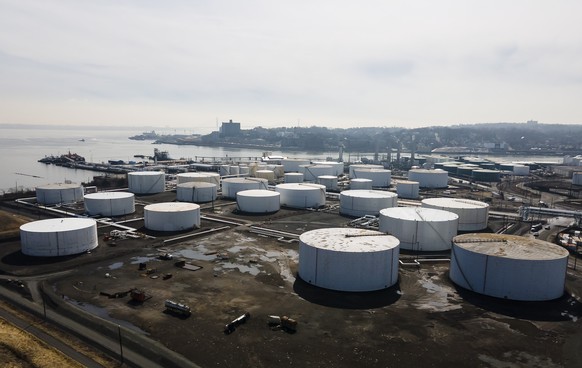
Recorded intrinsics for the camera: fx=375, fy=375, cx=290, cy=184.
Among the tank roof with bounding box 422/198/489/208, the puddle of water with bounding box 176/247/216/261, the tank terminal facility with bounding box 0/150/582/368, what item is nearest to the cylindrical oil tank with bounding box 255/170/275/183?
the tank terminal facility with bounding box 0/150/582/368

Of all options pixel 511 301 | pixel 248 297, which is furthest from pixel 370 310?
pixel 511 301

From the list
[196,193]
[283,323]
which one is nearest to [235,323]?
[283,323]

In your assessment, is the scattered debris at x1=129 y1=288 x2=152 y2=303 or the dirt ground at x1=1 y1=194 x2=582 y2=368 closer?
the dirt ground at x1=1 y1=194 x2=582 y2=368

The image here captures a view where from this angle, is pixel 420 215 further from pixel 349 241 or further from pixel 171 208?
pixel 171 208

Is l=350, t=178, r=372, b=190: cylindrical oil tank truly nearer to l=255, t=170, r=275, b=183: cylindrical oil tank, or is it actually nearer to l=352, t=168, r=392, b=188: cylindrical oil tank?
l=352, t=168, r=392, b=188: cylindrical oil tank

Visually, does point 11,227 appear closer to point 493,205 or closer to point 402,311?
point 402,311
